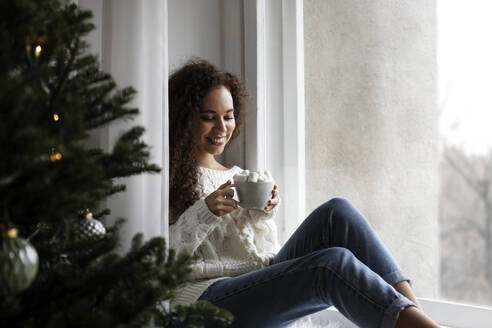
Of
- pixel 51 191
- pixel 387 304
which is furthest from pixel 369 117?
pixel 51 191

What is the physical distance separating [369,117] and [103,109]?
3.94 ft

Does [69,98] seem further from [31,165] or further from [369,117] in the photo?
[369,117]

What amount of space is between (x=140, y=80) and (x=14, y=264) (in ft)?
2.07

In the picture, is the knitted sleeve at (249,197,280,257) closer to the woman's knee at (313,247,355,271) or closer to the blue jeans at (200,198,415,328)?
the blue jeans at (200,198,415,328)

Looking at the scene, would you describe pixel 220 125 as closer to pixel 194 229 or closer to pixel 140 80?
pixel 194 229

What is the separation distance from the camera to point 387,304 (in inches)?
42.4

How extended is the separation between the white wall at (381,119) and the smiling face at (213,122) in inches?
15.2

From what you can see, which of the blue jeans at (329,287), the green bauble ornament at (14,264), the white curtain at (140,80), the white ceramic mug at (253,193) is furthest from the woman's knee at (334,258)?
the green bauble ornament at (14,264)

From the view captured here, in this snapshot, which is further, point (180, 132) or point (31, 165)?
point (180, 132)

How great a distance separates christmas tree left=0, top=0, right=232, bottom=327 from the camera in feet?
1.98

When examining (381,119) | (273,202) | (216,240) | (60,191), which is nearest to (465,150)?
(381,119)

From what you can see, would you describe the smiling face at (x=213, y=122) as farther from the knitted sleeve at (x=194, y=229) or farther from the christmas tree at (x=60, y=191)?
the christmas tree at (x=60, y=191)

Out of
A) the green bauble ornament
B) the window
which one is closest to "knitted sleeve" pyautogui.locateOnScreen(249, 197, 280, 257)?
the window

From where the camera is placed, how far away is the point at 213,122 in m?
1.65
